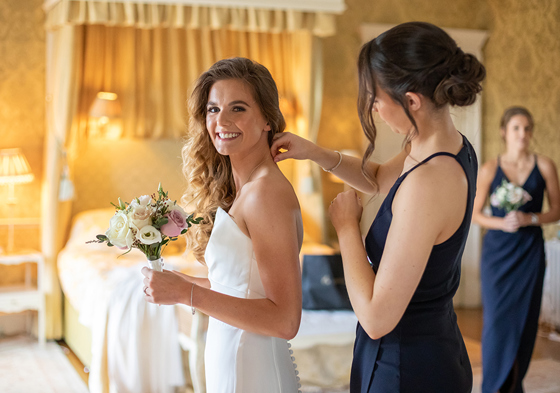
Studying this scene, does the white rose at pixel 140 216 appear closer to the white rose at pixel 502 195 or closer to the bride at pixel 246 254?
the bride at pixel 246 254

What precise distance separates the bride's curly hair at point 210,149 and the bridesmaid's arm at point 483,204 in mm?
2664

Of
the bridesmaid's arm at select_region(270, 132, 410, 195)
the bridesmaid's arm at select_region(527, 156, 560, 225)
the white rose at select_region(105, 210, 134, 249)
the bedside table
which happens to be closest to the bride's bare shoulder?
the bridesmaid's arm at select_region(270, 132, 410, 195)

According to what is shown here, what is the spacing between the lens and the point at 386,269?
1329 mm

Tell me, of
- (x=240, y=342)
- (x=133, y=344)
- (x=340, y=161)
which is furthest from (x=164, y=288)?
(x=133, y=344)

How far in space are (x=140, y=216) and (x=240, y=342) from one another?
1.53 feet

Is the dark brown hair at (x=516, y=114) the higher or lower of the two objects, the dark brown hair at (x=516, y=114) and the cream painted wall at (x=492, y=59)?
the lower

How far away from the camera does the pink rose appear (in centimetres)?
166

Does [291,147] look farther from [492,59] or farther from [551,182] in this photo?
[492,59]

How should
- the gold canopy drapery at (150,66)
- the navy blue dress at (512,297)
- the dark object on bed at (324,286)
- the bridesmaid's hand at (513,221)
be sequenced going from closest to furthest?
the navy blue dress at (512,297) → the dark object on bed at (324,286) → the bridesmaid's hand at (513,221) → the gold canopy drapery at (150,66)

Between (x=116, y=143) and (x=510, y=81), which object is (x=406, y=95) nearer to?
(x=116, y=143)

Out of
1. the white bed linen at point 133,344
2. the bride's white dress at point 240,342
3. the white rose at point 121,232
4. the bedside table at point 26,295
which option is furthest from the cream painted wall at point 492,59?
the white rose at point 121,232

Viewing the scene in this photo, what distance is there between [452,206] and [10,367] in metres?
4.26

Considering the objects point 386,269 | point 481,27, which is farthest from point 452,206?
point 481,27

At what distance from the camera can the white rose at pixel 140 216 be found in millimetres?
1652
